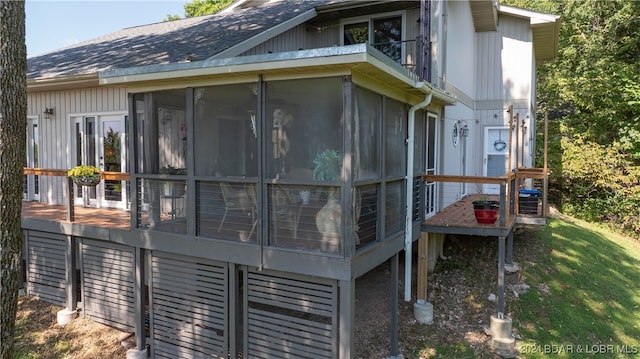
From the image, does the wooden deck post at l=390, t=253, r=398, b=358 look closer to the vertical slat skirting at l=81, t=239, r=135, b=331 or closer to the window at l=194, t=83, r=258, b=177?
the window at l=194, t=83, r=258, b=177

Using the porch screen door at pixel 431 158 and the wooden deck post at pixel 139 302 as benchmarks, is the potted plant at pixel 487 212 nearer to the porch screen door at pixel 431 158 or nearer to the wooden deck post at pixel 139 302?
the porch screen door at pixel 431 158

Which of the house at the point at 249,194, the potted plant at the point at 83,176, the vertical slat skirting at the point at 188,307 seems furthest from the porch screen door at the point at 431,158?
the potted plant at the point at 83,176

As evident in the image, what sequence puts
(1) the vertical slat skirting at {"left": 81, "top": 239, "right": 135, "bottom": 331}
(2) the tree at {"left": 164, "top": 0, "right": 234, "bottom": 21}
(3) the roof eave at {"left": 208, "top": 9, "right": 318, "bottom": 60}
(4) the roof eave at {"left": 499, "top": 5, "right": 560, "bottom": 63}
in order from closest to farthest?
(1) the vertical slat skirting at {"left": 81, "top": 239, "right": 135, "bottom": 331}
(3) the roof eave at {"left": 208, "top": 9, "right": 318, "bottom": 60}
(4) the roof eave at {"left": 499, "top": 5, "right": 560, "bottom": 63}
(2) the tree at {"left": 164, "top": 0, "right": 234, "bottom": 21}

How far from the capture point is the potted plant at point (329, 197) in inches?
177

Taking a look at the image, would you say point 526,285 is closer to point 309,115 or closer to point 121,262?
point 309,115

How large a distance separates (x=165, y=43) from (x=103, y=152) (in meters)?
2.62

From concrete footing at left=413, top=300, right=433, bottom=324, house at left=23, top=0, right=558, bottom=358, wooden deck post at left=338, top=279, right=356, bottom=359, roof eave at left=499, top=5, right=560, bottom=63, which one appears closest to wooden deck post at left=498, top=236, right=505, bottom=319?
concrete footing at left=413, top=300, right=433, bottom=324

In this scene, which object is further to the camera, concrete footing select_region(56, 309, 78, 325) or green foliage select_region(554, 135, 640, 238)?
green foliage select_region(554, 135, 640, 238)

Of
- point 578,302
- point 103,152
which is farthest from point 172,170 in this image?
point 578,302

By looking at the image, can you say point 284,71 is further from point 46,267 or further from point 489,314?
point 46,267

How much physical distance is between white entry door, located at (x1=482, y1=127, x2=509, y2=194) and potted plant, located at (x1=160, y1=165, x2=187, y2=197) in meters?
9.31

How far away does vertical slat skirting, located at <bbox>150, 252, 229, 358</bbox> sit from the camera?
5391 mm

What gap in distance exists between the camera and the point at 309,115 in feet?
15.2

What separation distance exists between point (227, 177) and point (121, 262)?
8.45 ft
